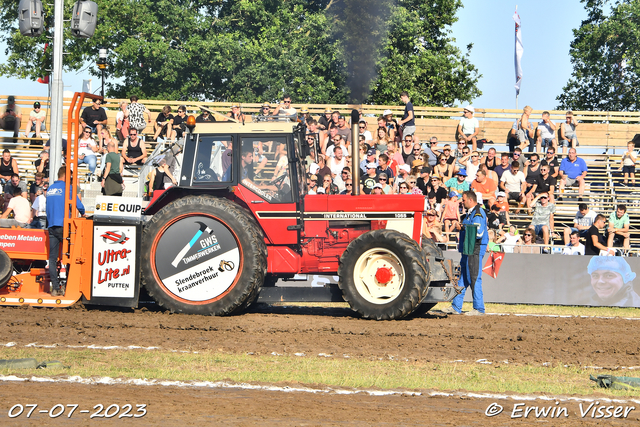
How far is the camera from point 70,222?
10.1 m

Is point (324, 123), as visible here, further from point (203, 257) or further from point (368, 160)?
point (203, 257)

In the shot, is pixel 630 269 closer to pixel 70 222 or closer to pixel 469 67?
pixel 70 222

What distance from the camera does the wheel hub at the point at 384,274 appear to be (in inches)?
387

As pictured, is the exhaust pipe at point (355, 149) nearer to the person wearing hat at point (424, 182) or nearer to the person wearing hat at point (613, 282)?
the person wearing hat at point (424, 182)

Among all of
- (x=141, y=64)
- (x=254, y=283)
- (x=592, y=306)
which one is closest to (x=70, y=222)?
(x=254, y=283)

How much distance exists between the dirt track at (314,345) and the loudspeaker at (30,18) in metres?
5.45

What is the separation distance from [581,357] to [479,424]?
3140 mm

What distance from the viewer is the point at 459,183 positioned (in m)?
16.7

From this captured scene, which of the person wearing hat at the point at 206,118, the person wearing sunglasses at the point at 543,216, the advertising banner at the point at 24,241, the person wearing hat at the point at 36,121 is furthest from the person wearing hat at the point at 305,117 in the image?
the person wearing hat at the point at 36,121

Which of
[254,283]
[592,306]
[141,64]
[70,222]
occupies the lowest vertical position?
[592,306]

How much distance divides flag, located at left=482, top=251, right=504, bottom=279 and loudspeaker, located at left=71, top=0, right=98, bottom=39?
8.58m

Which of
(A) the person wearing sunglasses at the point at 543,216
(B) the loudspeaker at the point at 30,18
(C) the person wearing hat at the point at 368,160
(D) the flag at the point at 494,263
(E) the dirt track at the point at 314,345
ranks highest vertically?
(B) the loudspeaker at the point at 30,18

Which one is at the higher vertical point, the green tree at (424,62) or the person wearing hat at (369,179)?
the green tree at (424,62)

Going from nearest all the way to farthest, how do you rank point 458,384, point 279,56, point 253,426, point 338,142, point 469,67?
1. point 253,426
2. point 458,384
3. point 338,142
4. point 279,56
5. point 469,67
